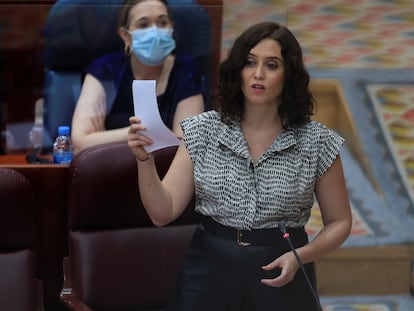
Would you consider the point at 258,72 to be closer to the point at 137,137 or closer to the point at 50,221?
the point at 137,137

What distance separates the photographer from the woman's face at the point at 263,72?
182 centimetres

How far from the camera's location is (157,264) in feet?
7.34

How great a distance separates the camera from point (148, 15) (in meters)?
2.53

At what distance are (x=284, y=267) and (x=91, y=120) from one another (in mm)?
989

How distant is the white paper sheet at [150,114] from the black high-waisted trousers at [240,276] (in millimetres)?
237

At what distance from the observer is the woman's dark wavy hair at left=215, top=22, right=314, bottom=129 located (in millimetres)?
1835

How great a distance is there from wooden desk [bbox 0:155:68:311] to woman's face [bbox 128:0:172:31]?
54 centimetres

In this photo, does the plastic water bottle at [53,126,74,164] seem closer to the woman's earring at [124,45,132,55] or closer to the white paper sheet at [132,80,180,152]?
the woman's earring at [124,45,132,55]

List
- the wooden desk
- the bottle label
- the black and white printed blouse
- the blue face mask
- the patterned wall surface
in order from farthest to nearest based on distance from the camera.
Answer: the patterned wall surface
the blue face mask
the bottle label
the wooden desk
the black and white printed blouse

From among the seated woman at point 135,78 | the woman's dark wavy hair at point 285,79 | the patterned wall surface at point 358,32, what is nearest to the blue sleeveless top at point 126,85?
the seated woman at point 135,78

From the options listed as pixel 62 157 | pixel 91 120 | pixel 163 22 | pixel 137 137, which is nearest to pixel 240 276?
pixel 137 137

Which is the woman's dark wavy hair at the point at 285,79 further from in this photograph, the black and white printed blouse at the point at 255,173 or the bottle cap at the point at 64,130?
the bottle cap at the point at 64,130

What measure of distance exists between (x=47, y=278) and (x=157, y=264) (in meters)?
0.30

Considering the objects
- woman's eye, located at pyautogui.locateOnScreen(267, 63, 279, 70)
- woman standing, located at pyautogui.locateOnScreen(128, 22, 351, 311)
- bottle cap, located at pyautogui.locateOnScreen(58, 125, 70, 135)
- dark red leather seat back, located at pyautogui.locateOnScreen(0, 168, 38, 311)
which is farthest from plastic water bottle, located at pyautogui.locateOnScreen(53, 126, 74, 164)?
woman's eye, located at pyautogui.locateOnScreen(267, 63, 279, 70)
